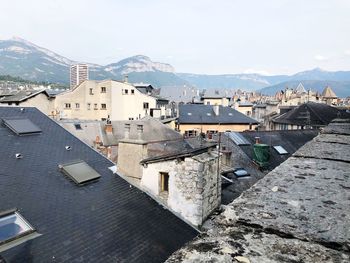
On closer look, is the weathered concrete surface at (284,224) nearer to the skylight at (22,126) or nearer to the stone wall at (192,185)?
the stone wall at (192,185)

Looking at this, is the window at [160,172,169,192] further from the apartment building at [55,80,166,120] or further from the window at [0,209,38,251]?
the apartment building at [55,80,166,120]

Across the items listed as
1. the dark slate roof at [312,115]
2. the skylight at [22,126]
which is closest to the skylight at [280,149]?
the dark slate roof at [312,115]

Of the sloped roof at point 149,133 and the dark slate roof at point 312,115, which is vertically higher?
the dark slate roof at point 312,115

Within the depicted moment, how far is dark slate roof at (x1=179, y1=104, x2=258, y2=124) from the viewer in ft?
185

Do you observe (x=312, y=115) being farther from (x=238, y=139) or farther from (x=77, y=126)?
(x=77, y=126)

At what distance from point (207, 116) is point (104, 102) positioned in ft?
57.1

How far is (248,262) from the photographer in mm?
1872

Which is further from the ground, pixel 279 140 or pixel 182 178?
pixel 182 178

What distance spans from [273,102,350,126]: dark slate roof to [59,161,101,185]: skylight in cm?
3759

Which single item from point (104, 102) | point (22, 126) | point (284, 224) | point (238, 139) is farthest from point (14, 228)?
point (104, 102)

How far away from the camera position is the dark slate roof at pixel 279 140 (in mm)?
25891

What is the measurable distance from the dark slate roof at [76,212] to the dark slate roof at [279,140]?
14313mm

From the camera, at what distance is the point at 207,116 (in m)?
57.7

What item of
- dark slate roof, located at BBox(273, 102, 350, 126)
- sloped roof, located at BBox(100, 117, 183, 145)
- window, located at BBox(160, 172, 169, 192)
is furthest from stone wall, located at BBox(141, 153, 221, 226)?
dark slate roof, located at BBox(273, 102, 350, 126)
